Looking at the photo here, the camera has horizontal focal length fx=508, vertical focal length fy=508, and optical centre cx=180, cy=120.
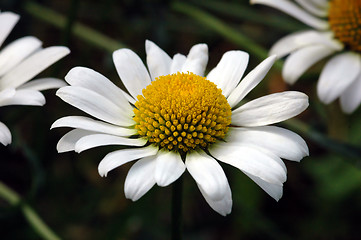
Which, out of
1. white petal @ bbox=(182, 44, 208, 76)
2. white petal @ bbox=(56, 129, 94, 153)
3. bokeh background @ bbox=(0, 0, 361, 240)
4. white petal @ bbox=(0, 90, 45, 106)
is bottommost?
bokeh background @ bbox=(0, 0, 361, 240)

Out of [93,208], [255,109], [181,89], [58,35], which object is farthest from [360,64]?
[58,35]

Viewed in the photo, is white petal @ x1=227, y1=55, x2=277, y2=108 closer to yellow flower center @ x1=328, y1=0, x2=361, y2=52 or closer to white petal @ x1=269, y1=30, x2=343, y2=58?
white petal @ x1=269, y1=30, x2=343, y2=58

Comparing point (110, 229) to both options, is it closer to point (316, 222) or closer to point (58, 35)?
point (316, 222)

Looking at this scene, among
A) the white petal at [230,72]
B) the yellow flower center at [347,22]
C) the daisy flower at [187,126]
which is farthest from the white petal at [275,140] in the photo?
the yellow flower center at [347,22]

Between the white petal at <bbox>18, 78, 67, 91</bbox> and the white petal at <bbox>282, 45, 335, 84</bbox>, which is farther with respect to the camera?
the white petal at <bbox>282, 45, 335, 84</bbox>

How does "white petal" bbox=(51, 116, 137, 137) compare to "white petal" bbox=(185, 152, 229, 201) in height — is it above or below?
above

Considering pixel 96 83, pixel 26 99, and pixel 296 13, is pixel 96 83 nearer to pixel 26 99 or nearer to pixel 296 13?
pixel 26 99

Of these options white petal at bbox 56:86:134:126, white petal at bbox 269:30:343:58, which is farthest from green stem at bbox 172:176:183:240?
white petal at bbox 269:30:343:58
